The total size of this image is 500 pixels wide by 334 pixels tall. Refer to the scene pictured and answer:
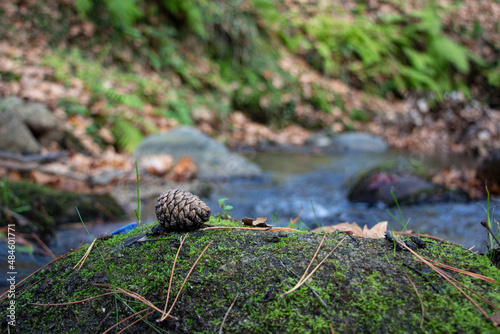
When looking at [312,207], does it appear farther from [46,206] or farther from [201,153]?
[201,153]

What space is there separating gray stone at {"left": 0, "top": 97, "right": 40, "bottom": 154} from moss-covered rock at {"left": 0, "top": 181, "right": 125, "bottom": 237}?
62.2 inches

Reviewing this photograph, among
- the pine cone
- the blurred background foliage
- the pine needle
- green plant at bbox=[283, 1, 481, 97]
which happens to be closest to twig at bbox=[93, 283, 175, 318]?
the pine needle

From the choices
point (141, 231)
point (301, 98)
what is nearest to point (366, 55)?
point (301, 98)

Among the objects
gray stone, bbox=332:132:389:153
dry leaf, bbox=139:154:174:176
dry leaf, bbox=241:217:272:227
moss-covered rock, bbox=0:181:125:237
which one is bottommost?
gray stone, bbox=332:132:389:153

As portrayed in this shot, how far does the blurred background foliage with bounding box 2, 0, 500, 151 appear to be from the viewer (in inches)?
292

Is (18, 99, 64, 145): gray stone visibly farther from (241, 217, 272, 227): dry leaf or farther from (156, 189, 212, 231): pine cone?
(241, 217, 272, 227): dry leaf

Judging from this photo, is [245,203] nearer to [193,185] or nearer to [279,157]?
[193,185]

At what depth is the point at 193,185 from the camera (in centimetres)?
482

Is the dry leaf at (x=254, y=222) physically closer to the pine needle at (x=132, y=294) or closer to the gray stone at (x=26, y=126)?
the pine needle at (x=132, y=294)

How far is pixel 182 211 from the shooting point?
53.5 inches

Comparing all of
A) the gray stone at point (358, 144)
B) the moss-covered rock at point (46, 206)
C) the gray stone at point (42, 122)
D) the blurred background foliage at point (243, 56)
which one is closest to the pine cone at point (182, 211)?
the moss-covered rock at point (46, 206)

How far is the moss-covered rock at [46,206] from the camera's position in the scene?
283cm

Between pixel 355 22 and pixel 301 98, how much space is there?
4417 millimetres

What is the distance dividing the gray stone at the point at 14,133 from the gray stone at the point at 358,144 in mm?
6375
